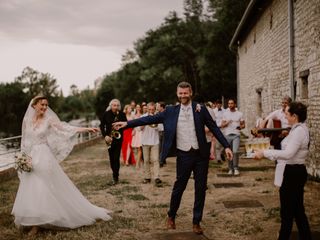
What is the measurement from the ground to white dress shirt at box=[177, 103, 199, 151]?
123 centimetres

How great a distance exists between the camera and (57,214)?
6.30 m

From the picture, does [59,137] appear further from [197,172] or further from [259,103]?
[259,103]

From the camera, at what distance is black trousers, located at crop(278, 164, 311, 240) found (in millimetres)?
4812

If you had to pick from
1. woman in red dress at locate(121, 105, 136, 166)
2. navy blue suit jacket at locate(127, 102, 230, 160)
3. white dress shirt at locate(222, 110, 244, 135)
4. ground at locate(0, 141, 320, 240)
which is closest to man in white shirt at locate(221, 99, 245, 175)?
white dress shirt at locate(222, 110, 244, 135)

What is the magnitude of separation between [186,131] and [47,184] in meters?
2.14

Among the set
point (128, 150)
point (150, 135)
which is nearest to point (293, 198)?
point (150, 135)

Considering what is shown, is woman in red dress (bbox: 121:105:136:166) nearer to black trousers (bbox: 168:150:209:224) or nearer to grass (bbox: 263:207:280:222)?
grass (bbox: 263:207:280:222)

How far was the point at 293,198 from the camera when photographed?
4.82 meters

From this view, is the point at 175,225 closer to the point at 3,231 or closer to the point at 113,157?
the point at 3,231

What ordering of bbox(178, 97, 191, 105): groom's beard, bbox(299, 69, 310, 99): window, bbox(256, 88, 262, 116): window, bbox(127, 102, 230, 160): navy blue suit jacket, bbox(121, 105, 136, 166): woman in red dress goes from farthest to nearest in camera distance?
1. bbox(256, 88, 262, 116): window
2. bbox(121, 105, 136, 166): woman in red dress
3. bbox(299, 69, 310, 99): window
4. bbox(178, 97, 191, 105): groom's beard
5. bbox(127, 102, 230, 160): navy blue suit jacket

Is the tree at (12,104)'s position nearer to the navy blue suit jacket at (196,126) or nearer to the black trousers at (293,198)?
the navy blue suit jacket at (196,126)

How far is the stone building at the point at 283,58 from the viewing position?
10.7 m

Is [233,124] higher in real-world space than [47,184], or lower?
higher

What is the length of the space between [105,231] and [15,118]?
256ft
